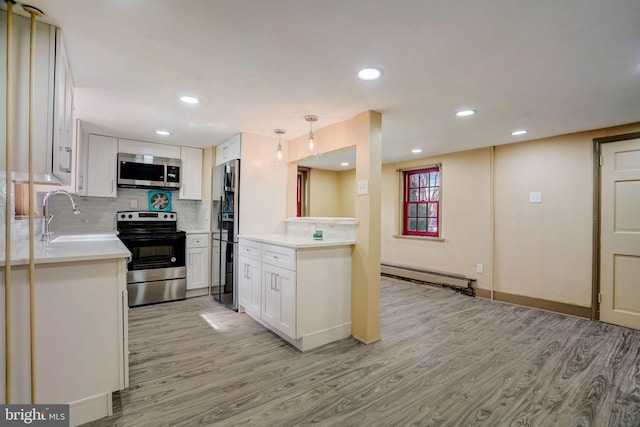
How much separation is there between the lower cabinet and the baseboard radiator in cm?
Answer: 239

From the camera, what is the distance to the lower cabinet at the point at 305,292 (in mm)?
2602

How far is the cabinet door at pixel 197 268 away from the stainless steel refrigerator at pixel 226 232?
0.19 m

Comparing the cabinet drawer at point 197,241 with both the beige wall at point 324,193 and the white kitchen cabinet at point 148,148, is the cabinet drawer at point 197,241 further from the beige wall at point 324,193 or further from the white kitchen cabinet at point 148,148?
the beige wall at point 324,193

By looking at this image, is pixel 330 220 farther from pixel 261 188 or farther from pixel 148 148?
pixel 148 148

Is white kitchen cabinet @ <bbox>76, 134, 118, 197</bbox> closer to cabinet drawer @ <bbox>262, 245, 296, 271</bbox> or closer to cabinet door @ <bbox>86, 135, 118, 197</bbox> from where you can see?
cabinet door @ <bbox>86, 135, 118, 197</bbox>

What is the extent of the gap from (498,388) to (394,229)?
369 cm

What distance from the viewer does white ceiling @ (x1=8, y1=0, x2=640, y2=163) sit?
4.75ft

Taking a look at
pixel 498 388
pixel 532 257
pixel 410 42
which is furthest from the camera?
pixel 532 257

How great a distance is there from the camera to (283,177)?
402 cm

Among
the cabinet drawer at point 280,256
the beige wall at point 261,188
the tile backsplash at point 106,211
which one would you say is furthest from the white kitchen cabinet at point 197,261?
the cabinet drawer at point 280,256

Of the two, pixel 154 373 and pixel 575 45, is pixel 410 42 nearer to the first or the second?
pixel 575 45

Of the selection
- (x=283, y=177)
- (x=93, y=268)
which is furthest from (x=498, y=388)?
(x=283, y=177)

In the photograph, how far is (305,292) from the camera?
2.63 m

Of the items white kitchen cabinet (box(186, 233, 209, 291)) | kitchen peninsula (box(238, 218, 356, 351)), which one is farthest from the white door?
white kitchen cabinet (box(186, 233, 209, 291))
